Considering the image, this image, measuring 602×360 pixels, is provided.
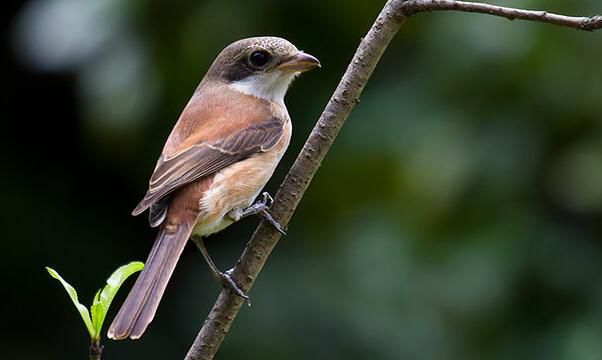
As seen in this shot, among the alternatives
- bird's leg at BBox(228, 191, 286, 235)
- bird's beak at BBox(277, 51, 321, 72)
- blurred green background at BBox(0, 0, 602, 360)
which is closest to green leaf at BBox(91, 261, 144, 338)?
bird's leg at BBox(228, 191, 286, 235)

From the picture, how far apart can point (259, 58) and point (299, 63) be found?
0.88 ft

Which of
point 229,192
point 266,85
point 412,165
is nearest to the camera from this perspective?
point 229,192

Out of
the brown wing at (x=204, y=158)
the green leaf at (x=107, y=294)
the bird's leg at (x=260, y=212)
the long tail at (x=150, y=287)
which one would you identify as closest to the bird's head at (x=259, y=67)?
the brown wing at (x=204, y=158)

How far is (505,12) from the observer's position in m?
2.61

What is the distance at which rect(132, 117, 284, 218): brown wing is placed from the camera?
360 centimetres

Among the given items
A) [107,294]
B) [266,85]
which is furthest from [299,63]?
[107,294]

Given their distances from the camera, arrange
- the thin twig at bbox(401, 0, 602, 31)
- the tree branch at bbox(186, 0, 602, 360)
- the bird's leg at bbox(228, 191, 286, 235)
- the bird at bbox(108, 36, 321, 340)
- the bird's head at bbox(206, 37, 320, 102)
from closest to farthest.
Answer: the thin twig at bbox(401, 0, 602, 31) → the tree branch at bbox(186, 0, 602, 360) → the bird's leg at bbox(228, 191, 286, 235) → the bird at bbox(108, 36, 321, 340) → the bird's head at bbox(206, 37, 320, 102)

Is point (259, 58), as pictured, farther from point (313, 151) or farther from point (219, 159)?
point (313, 151)

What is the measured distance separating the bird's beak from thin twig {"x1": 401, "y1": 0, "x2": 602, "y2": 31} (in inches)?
44.2

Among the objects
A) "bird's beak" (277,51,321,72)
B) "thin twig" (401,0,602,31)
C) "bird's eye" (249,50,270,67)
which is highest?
"thin twig" (401,0,602,31)

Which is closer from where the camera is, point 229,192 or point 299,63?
point 229,192

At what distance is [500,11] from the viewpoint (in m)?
2.61

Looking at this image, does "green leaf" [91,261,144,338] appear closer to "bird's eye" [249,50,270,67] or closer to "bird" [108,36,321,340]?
"bird" [108,36,321,340]

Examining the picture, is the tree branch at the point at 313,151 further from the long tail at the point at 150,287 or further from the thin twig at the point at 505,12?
the long tail at the point at 150,287
